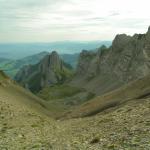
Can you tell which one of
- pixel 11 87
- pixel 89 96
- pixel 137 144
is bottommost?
pixel 89 96

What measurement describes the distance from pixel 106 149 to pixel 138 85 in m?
55.8

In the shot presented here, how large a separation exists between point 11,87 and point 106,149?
271 ft

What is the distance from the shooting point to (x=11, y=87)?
10462cm

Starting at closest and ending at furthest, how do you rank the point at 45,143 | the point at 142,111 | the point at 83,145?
the point at 83,145, the point at 45,143, the point at 142,111

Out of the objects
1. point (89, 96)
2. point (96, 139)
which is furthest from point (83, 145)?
point (89, 96)

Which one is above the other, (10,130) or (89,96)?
(10,130)

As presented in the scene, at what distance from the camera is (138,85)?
7894 centimetres

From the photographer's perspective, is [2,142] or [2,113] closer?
[2,142]

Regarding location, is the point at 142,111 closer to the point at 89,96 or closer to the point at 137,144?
the point at 137,144

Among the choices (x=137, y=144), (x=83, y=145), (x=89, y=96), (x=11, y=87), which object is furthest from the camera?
(x=89, y=96)

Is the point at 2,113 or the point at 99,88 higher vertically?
the point at 2,113

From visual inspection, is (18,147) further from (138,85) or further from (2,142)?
(138,85)

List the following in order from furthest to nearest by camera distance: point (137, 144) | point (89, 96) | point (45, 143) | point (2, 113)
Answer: point (89, 96) → point (2, 113) → point (45, 143) → point (137, 144)

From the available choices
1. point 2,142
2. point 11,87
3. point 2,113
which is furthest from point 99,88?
point 2,142
